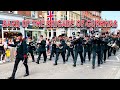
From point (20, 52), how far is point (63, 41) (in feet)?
16.8

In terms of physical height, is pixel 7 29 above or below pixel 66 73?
above

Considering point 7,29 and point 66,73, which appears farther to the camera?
point 7,29

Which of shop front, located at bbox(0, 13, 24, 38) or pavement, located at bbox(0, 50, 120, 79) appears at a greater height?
shop front, located at bbox(0, 13, 24, 38)

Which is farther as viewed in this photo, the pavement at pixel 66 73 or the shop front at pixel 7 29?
the shop front at pixel 7 29

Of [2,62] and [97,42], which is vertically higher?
[97,42]

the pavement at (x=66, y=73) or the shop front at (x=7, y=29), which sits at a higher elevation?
the shop front at (x=7, y=29)

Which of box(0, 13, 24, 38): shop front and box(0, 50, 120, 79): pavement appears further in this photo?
box(0, 13, 24, 38): shop front
